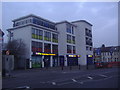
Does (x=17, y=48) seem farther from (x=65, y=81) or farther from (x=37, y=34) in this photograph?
(x=65, y=81)

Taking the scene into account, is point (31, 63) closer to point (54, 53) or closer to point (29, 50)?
point (29, 50)

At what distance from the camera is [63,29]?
159ft

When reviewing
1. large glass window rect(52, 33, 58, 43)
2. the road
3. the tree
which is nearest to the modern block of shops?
large glass window rect(52, 33, 58, 43)

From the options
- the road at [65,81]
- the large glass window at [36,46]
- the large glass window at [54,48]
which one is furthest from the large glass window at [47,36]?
the road at [65,81]

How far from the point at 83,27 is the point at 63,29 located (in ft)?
28.6

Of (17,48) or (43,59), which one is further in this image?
(43,59)

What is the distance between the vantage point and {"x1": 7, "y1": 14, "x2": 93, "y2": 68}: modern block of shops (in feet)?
127

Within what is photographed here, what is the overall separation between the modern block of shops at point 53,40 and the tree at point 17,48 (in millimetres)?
967

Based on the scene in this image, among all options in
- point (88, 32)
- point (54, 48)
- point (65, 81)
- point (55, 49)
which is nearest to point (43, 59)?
point (54, 48)

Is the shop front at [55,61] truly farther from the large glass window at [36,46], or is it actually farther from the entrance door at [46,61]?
the large glass window at [36,46]

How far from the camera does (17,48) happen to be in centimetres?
3650

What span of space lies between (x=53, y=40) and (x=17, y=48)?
11625 millimetres

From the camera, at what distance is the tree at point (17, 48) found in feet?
118

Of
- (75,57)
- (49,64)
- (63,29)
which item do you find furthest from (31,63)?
(75,57)
